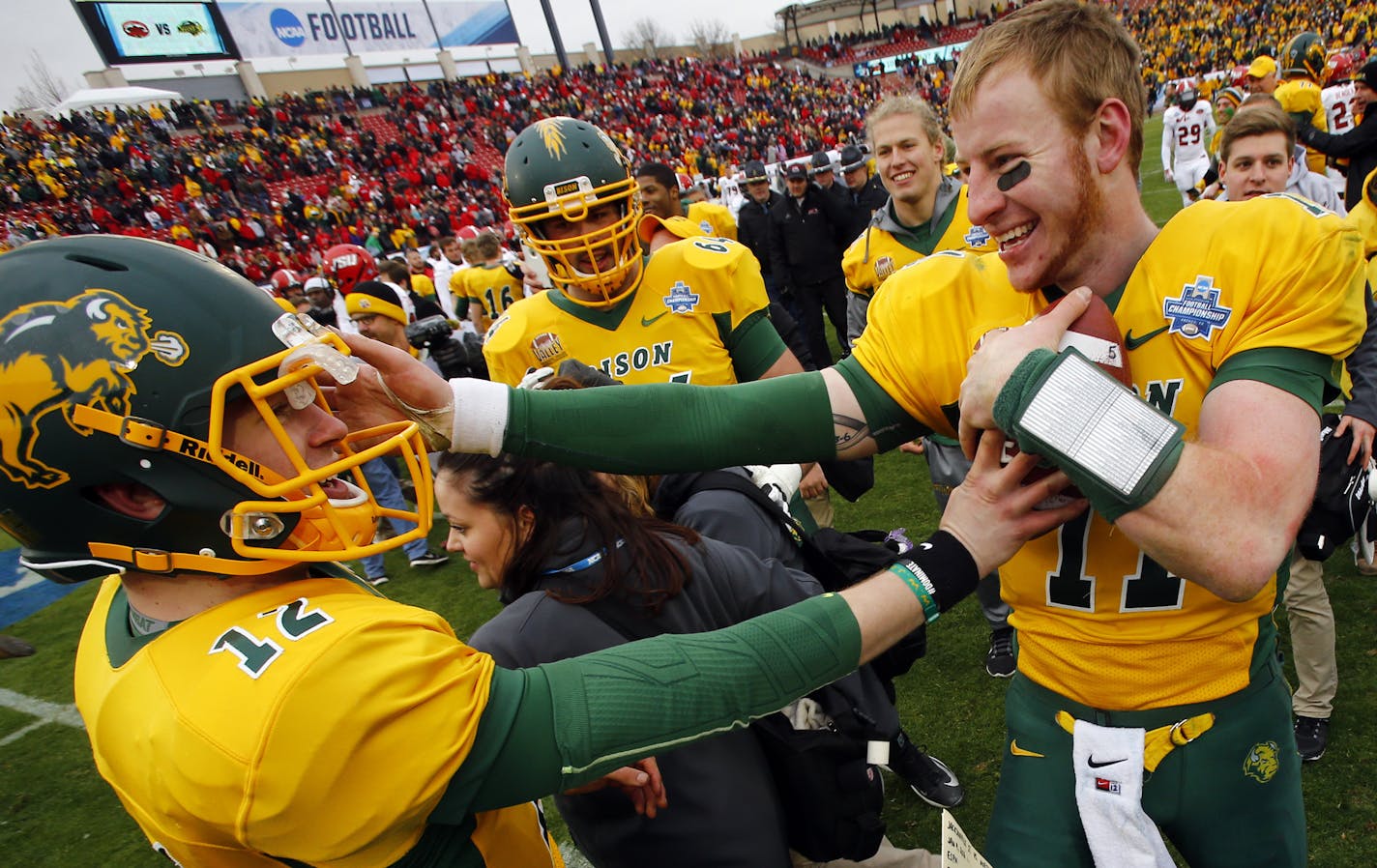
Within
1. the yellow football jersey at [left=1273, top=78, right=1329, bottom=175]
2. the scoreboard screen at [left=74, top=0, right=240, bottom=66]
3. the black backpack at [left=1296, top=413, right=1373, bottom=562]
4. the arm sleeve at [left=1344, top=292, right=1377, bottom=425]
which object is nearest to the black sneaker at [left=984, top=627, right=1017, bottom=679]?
the black backpack at [left=1296, top=413, right=1373, bottom=562]

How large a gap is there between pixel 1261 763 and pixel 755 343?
2.19m

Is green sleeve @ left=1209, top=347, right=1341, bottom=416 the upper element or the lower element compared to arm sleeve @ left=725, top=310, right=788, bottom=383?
upper

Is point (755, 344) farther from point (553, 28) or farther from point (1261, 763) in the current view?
point (553, 28)

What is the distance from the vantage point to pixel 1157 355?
4.78 ft

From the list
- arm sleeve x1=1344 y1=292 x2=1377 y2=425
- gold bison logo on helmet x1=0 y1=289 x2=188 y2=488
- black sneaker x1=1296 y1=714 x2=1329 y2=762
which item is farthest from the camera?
black sneaker x1=1296 y1=714 x2=1329 y2=762

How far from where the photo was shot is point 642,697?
3.99 feet

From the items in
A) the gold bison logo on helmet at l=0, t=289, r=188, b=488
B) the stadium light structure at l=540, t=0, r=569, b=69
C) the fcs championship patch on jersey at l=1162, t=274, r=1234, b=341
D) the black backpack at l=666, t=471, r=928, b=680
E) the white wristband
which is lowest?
the black backpack at l=666, t=471, r=928, b=680

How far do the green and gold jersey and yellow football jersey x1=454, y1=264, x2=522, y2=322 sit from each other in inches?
286

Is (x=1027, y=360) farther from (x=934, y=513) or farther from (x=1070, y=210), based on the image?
(x=934, y=513)

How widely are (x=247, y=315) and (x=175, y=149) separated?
2673cm

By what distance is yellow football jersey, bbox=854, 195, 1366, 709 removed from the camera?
4.35ft

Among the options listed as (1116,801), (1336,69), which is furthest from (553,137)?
(1336,69)

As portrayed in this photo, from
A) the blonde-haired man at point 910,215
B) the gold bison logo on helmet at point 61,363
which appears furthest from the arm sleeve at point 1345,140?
the gold bison logo on helmet at point 61,363

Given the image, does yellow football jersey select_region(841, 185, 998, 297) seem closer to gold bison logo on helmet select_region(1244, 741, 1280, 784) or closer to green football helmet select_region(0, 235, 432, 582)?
gold bison logo on helmet select_region(1244, 741, 1280, 784)
